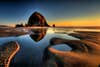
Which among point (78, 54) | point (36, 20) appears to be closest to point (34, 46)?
point (36, 20)

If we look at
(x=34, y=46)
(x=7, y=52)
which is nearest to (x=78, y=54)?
(x=34, y=46)

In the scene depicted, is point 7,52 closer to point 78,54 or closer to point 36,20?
point 36,20

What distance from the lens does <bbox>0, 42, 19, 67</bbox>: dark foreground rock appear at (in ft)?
5.37

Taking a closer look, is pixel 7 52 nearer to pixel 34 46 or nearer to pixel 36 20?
pixel 34 46

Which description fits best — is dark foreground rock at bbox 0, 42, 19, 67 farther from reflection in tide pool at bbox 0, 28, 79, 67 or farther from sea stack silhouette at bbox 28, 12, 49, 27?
sea stack silhouette at bbox 28, 12, 49, 27

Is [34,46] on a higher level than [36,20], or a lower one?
lower

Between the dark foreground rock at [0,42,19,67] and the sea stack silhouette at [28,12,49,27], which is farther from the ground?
the sea stack silhouette at [28,12,49,27]

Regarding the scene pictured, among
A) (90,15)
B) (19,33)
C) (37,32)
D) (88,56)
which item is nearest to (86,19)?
(90,15)

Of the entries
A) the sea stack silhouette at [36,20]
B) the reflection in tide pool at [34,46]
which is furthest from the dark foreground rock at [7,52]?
the sea stack silhouette at [36,20]

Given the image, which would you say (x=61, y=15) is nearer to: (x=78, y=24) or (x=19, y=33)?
(x=78, y=24)

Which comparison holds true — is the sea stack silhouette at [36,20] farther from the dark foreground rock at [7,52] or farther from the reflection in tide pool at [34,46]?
the dark foreground rock at [7,52]

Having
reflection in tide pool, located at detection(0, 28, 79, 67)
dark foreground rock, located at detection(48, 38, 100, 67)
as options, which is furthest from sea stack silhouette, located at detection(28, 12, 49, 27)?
dark foreground rock, located at detection(48, 38, 100, 67)

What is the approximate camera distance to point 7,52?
1686 millimetres

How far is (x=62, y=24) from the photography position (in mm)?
1809
